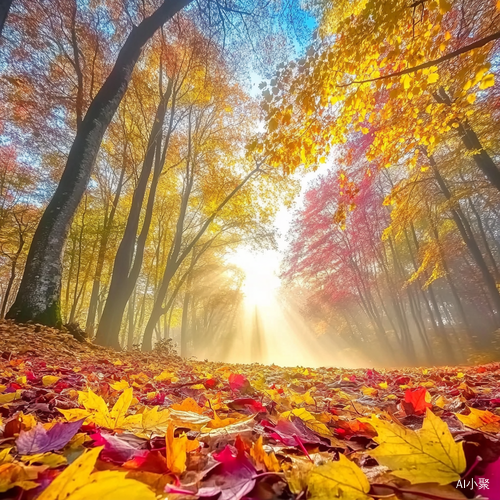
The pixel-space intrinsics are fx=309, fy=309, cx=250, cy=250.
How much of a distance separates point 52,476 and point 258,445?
316 millimetres

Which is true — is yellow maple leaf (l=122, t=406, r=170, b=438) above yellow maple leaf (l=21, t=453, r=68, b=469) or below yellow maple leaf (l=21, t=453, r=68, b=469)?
above

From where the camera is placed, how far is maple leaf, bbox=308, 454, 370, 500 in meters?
0.41

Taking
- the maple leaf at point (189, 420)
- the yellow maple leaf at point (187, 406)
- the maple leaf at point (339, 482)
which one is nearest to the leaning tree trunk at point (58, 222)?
the yellow maple leaf at point (187, 406)

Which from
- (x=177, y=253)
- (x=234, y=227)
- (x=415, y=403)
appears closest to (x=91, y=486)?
(x=415, y=403)

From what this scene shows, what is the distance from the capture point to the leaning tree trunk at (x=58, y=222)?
461cm

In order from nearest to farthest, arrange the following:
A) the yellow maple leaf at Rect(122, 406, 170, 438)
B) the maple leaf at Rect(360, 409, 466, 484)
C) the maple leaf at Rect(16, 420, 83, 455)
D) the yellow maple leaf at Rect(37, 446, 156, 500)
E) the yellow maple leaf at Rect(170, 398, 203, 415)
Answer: the yellow maple leaf at Rect(37, 446, 156, 500), the maple leaf at Rect(360, 409, 466, 484), the maple leaf at Rect(16, 420, 83, 455), the yellow maple leaf at Rect(122, 406, 170, 438), the yellow maple leaf at Rect(170, 398, 203, 415)

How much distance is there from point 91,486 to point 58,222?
540 cm

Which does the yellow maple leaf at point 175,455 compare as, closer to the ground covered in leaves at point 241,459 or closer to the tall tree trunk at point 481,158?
the ground covered in leaves at point 241,459

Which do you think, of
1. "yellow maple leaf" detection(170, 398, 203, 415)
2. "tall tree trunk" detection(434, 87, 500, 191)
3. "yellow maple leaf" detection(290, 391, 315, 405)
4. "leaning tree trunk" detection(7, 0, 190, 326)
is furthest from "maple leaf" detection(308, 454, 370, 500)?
"tall tree trunk" detection(434, 87, 500, 191)

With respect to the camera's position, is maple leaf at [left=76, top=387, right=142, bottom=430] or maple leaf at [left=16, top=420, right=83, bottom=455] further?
maple leaf at [left=76, top=387, right=142, bottom=430]

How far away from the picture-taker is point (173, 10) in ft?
21.1

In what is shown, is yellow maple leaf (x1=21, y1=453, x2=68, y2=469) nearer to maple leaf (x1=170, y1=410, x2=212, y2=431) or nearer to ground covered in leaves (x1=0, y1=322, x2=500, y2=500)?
ground covered in leaves (x1=0, y1=322, x2=500, y2=500)

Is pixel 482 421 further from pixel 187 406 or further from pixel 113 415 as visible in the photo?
pixel 113 415

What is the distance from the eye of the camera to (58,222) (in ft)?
16.0
